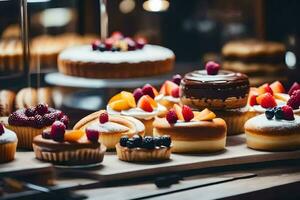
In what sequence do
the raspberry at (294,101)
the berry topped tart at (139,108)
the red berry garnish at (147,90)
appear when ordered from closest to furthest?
the berry topped tart at (139,108) → the raspberry at (294,101) → the red berry garnish at (147,90)

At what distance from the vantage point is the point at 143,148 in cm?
343

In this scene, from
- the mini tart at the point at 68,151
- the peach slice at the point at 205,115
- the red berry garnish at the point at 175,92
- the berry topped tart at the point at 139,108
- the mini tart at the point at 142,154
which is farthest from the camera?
the red berry garnish at the point at 175,92

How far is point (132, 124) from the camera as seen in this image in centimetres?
372

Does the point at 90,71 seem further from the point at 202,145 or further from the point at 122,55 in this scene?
the point at 202,145

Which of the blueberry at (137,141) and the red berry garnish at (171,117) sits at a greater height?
the red berry garnish at (171,117)

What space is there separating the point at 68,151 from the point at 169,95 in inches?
44.5

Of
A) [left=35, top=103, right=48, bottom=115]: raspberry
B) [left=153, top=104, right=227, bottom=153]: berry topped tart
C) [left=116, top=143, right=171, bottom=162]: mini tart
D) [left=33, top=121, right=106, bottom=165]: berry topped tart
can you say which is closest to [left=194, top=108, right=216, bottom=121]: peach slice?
[left=153, top=104, right=227, bottom=153]: berry topped tart

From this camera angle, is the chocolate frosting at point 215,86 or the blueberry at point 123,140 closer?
the blueberry at point 123,140

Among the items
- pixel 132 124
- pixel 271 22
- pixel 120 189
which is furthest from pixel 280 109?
pixel 271 22

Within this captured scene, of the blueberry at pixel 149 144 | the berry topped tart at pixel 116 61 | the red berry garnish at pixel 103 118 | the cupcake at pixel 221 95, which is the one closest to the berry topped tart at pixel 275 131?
the cupcake at pixel 221 95

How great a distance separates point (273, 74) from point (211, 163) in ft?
9.08

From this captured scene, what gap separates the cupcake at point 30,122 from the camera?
361cm

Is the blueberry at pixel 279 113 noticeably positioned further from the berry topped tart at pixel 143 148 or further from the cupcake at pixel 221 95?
the berry topped tart at pixel 143 148

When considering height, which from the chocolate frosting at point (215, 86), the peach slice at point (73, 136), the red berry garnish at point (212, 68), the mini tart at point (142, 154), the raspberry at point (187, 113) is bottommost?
the mini tart at point (142, 154)
